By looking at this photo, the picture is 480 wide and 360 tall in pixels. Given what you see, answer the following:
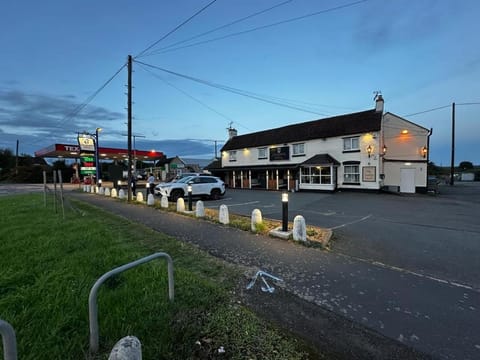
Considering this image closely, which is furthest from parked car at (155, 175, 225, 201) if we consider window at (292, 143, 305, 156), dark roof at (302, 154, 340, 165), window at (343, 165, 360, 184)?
window at (343, 165, 360, 184)

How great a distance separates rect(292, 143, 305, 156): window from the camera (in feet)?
83.7

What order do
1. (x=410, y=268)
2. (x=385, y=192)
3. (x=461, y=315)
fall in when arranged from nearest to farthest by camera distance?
1. (x=461, y=315)
2. (x=410, y=268)
3. (x=385, y=192)

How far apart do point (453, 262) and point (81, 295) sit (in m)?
6.81

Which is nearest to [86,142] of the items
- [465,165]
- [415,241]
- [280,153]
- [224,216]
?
[280,153]

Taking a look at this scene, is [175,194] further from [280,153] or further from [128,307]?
[280,153]

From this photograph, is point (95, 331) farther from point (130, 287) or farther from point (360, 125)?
point (360, 125)

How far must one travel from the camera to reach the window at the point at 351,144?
21.4m

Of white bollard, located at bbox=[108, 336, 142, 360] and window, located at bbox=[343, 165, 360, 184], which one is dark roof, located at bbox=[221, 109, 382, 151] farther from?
white bollard, located at bbox=[108, 336, 142, 360]

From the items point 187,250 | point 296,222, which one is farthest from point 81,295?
point 296,222

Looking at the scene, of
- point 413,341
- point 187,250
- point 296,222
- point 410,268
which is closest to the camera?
point 413,341

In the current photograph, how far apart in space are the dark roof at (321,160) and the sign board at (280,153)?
3241 millimetres

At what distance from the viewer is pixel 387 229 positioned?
796 cm

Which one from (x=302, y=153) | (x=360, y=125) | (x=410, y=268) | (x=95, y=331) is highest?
(x=360, y=125)

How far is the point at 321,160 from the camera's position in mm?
22578
